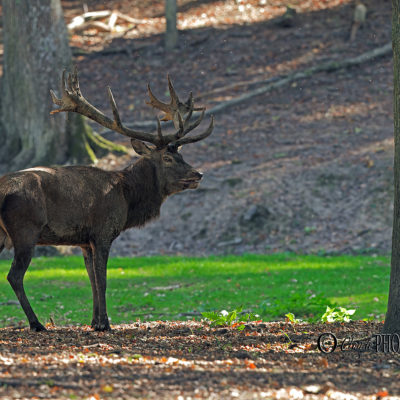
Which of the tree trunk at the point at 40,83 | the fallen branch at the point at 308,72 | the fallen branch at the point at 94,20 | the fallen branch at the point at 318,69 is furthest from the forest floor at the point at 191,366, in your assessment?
the fallen branch at the point at 94,20

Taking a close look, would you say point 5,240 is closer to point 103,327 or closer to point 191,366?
point 103,327

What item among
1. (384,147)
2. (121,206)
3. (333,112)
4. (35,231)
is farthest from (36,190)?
(333,112)

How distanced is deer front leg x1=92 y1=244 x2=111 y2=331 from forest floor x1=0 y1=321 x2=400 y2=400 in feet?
0.98

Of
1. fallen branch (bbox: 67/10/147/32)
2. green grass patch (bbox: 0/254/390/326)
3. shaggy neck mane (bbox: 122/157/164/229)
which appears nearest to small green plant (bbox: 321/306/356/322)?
green grass patch (bbox: 0/254/390/326)

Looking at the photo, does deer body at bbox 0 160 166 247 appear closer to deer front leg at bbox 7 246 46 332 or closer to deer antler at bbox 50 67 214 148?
deer front leg at bbox 7 246 46 332

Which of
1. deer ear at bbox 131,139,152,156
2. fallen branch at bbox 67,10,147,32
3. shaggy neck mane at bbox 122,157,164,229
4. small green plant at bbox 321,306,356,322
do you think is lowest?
small green plant at bbox 321,306,356,322

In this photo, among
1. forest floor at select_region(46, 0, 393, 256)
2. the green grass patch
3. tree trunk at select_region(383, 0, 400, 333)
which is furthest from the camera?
forest floor at select_region(46, 0, 393, 256)

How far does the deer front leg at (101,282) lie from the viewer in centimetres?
952

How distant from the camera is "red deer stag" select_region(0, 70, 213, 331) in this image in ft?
29.1

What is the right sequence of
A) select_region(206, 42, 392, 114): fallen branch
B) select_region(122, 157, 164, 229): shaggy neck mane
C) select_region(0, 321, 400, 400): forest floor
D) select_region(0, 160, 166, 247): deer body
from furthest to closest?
select_region(206, 42, 392, 114): fallen branch
select_region(122, 157, 164, 229): shaggy neck mane
select_region(0, 160, 166, 247): deer body
select_region(0, 321, 400, 400): forest floor

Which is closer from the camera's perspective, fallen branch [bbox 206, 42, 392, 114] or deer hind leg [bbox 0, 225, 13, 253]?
deer hind leg [bbox 0, 225, 13, 253]

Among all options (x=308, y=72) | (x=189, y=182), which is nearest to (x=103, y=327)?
(x=189, y=182)

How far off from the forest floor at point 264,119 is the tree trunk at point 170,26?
14.7 inches

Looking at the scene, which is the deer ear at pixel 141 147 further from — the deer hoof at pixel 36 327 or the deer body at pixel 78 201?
the deer hoof at pixel 36 327
